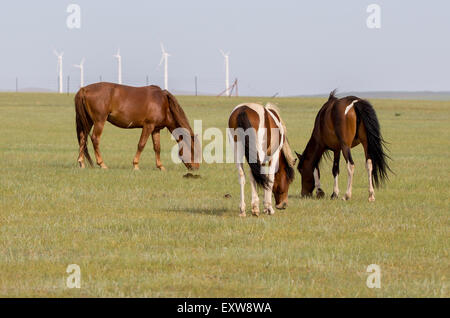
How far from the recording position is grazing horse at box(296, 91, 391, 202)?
1534 centimetres

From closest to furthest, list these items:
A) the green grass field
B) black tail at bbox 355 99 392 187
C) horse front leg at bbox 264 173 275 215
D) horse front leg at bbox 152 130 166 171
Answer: the green grass field, horse front leg at bbox 264 173 275 215, black tail at bbox 355 99 392 187, horse front leg at bbox 152 130 166 171

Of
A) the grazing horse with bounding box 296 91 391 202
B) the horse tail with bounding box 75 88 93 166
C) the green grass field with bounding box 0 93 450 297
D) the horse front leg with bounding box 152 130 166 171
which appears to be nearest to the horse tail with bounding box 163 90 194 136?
the horse front leg with bounding box 152 130 166 171

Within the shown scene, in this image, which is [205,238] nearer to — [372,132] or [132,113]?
[372,132]

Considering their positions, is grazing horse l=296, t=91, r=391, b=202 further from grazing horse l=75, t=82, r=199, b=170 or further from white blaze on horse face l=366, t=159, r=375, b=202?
grazing horse l=75, t=82, r=199, b=170

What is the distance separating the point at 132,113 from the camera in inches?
867

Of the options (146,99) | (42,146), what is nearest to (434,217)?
(146,99)

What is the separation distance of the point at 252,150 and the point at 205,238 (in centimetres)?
205

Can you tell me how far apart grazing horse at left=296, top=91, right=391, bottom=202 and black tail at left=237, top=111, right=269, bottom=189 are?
3532 millimetres

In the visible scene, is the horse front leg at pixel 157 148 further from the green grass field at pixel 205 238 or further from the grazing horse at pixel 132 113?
the green grass field at pixel 205 238

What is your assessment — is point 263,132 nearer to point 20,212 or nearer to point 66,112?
point 20,212

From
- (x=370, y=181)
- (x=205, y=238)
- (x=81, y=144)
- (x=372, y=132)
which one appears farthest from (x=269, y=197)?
(x=81, y=144)

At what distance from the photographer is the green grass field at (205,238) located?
27.4 ft

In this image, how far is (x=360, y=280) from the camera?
8602 millimetres

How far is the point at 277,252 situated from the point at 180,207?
4.63 meters
